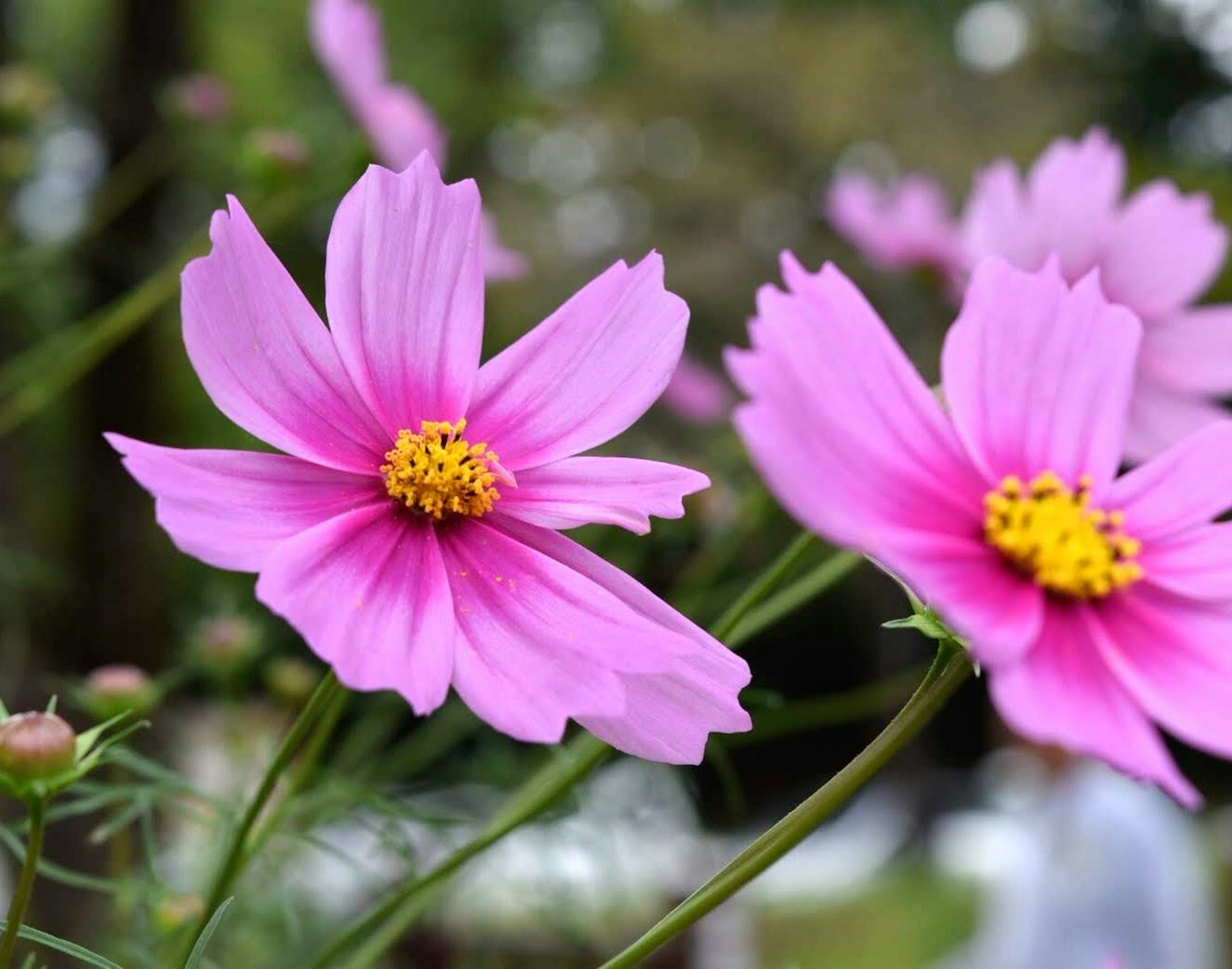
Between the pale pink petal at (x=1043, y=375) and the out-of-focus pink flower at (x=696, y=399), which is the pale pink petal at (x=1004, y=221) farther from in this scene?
the out-of-focus pink flower at (x=696, y=399)

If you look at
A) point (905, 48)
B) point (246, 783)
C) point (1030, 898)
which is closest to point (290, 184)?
point (246, 783)

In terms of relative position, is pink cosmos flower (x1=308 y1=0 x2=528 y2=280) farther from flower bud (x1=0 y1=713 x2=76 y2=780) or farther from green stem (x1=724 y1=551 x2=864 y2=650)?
flower bud (x1=0 y1=713 x2=76 y2=780)

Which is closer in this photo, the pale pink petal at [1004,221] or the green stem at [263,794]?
the green stem at [263,794]

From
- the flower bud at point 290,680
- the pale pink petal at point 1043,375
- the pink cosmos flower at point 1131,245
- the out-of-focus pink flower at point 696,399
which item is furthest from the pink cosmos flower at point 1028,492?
the out-of-focus pink flower at point 696,399

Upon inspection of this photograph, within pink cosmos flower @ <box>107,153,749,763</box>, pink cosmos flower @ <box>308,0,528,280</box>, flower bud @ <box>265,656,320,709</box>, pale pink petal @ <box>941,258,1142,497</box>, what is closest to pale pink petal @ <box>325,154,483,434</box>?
pink cosmos flower @ <box>107,153,749,763</box>

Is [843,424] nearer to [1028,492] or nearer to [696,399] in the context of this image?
[1028,492]

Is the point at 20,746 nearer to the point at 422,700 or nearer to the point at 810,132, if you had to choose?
the point at 422,700

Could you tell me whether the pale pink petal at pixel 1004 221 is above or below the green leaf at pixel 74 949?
above
